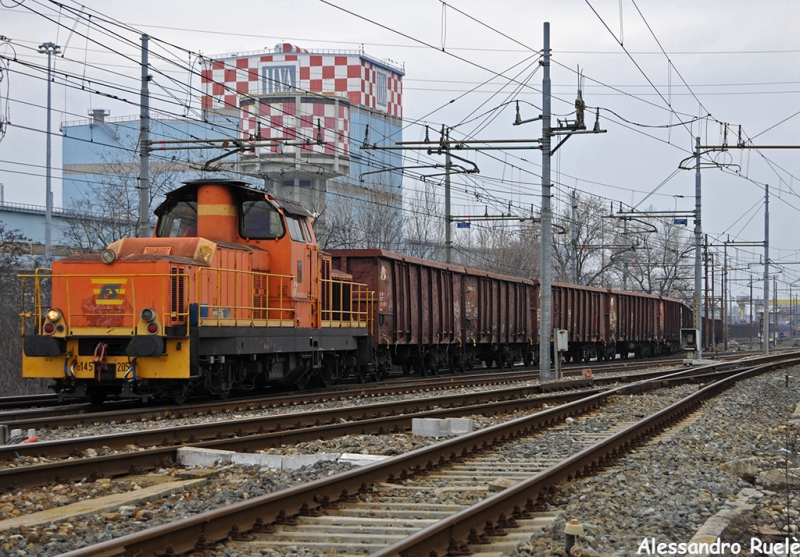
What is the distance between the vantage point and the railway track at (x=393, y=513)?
5.49 metres

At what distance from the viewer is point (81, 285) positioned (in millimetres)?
13359

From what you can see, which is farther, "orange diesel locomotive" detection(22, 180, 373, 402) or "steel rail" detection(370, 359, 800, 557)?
"orange diesel locomotive" detection(22, 180, 373, 402)

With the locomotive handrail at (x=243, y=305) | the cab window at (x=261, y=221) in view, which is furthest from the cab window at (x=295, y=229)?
the locomotive handrail at (x=243, y=305)

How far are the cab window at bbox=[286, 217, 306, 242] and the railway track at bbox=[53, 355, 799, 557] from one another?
7.19m

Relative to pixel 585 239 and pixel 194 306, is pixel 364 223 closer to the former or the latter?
pixel 585 239

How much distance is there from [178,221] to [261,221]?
1.42m

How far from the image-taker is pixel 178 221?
15320 millimetres

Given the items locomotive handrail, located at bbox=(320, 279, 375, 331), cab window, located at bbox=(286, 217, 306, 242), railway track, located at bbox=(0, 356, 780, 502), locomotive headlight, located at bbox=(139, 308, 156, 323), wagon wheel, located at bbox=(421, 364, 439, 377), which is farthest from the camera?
wagon wheel, located at bbox=(421, 364, 439, 377)

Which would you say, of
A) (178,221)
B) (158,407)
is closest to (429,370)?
(178,221)

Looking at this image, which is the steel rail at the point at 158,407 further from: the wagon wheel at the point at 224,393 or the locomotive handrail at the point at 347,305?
the locomotive handrail at the point at 347,305

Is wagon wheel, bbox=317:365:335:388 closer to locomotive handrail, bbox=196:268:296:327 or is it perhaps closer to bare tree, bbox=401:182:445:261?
locomotive handrail, bbox=196:268:296:327

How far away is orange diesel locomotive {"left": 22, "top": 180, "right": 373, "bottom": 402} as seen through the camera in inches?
513

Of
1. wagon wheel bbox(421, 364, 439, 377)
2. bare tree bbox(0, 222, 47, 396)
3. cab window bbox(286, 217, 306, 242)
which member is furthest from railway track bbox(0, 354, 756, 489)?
bare tree bbox(0, 222, 47, 396)

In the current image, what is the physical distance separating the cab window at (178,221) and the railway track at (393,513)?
7.40 metres
